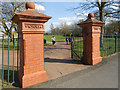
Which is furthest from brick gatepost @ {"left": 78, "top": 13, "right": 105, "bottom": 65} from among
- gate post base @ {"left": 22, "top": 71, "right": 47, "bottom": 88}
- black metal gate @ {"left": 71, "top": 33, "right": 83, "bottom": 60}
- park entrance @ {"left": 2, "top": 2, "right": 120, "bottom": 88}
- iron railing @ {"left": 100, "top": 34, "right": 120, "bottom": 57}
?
gate post base @ {"left": 22, "top": 71, "right": 47, "bottom": 88}

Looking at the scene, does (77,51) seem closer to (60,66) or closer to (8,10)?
(60,66)

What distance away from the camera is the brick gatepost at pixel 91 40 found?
5578 millimetres

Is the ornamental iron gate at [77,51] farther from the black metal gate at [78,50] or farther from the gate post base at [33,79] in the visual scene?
the gate post base at [33,79]

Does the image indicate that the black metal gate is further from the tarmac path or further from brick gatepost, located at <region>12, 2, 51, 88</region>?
brick gatepost, located at <region>12, 2, 51, 88</region>

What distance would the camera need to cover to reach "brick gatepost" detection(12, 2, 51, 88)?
10.9 ft

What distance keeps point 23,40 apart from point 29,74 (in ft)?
3.61

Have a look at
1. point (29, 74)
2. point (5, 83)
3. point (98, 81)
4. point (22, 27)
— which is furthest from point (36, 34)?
point (98, 81)

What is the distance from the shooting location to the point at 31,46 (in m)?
3.46

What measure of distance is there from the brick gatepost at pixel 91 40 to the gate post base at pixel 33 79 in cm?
298

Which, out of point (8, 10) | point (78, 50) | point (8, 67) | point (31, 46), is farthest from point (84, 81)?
point (8, 10)

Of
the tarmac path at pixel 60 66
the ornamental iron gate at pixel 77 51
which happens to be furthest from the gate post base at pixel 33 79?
the ornamental iron gate at pixel 77 51

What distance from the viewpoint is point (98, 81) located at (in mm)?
3674

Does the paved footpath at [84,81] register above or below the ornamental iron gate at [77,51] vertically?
below

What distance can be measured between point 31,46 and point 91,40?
3371 millimetres
